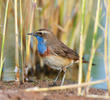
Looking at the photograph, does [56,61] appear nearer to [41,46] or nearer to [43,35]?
[41,46]

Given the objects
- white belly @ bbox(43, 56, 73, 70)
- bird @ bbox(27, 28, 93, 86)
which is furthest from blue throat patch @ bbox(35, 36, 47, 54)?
white belly @ bbox(43, 56, 73, 70)

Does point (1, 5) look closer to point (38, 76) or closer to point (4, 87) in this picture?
point (38, 76)

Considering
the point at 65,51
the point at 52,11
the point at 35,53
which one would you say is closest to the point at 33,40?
the point at 35,53

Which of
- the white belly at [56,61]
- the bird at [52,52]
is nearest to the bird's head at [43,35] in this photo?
the bird at [52,52]

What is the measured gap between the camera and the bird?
263 inches

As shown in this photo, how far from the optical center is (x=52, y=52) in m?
6.75

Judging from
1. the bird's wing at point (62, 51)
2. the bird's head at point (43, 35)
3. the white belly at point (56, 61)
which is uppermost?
the bird's head at point (43, 35)

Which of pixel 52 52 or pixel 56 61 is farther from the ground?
pixel 52 52

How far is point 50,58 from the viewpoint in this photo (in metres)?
6.64

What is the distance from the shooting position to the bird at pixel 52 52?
21.9ft

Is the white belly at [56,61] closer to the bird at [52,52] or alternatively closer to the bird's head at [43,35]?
the bird at [52,52]

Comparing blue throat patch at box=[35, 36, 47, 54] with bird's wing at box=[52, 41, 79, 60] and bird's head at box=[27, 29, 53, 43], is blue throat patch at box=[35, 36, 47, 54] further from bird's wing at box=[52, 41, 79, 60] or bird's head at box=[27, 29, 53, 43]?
bird's wing at box=[52, 41, 79, 60]

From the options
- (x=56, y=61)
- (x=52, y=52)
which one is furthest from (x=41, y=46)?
(x=56, y=61)

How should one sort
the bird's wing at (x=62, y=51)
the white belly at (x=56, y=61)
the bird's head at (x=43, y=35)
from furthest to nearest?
the bird's head at (x=43, y=35), the bird's wing at (x=62, y=51), the white belly at (x=56, y=61)
